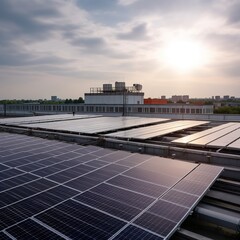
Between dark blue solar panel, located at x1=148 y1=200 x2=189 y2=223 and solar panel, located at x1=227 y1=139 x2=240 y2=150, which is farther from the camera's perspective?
solar panel, located at x1=227 y1=139 x2=240 y2=150

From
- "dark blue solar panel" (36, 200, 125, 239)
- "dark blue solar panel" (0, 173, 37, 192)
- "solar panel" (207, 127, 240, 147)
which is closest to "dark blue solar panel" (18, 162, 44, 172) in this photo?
"dark blue solar panel" (0, 173, 37, 192)

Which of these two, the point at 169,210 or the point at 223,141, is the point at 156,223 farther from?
the point at 223,141

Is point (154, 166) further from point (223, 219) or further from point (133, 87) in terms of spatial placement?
point (133, 87)

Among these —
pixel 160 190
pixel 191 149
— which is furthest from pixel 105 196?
pixel 191 149

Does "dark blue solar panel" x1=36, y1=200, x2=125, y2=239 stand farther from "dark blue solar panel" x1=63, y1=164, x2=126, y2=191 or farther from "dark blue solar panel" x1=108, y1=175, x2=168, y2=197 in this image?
"dark blue solar panel" x1=108, y1=175, x2=168, y2=197

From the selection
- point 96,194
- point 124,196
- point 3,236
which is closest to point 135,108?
point 96,194
